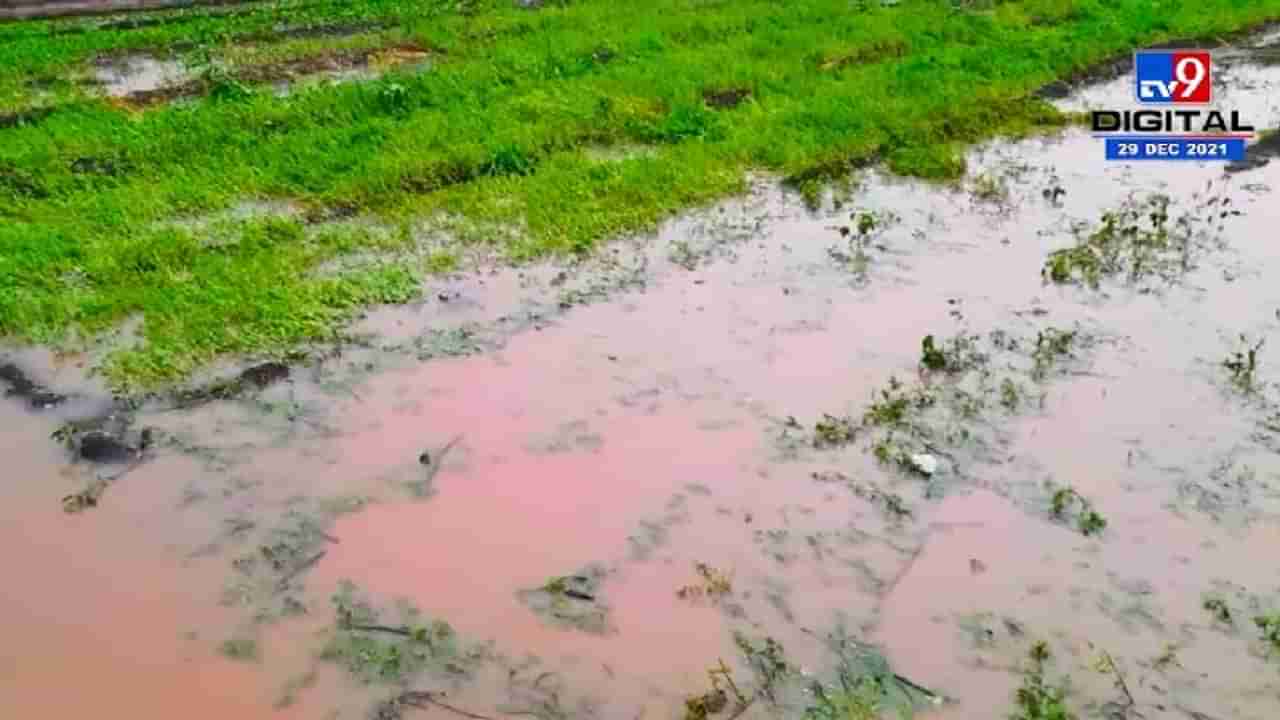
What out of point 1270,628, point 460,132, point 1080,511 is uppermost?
point 460,132

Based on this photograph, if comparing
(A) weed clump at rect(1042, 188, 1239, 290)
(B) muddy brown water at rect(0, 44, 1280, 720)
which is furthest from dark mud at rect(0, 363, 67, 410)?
(A) weed clump at rect(1042, 188, 1239, 290)

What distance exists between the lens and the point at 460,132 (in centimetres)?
1040

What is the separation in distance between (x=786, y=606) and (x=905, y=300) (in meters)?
3.32

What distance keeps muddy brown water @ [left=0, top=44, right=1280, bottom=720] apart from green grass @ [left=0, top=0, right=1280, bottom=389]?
0.75m

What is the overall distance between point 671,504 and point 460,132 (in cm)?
580

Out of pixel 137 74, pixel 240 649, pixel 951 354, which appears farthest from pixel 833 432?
pixel 137 74

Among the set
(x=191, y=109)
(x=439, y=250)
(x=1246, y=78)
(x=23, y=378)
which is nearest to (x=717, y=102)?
(x=439, y=250)

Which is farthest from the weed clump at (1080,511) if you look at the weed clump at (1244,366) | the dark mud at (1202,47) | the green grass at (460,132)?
the dark mud at (1202,47)

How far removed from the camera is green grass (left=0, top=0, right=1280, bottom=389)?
306 inches

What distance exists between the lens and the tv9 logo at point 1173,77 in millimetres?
11766

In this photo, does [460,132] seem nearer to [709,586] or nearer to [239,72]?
[239,72]

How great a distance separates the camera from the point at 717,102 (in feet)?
37.5

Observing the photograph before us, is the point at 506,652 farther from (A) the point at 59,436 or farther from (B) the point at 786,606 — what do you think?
(A) the point at 59,436

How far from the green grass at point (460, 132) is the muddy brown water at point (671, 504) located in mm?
753
